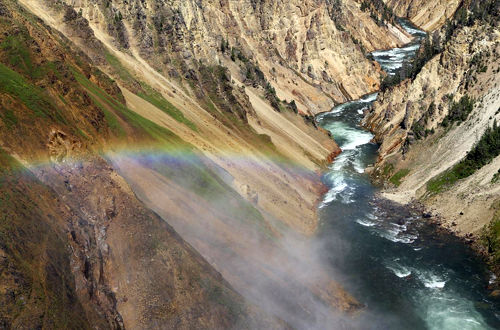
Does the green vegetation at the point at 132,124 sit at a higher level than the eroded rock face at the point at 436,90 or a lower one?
lower

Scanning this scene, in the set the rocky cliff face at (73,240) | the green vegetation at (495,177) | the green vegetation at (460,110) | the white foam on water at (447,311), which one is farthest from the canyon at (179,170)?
the white foam on water at (447,311)

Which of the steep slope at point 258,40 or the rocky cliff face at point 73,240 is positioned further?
the steep slope at point 258,40

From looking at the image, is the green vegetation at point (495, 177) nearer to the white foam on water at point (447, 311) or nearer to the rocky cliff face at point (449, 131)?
the rocky cliff face at point (449, 131)

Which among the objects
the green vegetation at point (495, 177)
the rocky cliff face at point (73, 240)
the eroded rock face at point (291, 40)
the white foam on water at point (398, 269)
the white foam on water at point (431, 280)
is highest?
the green vegetation at point (495, 177)

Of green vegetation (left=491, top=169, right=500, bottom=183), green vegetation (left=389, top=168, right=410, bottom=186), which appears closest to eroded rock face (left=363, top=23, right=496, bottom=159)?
green vegetation (left=389, top=168, right=410, bottom=186)

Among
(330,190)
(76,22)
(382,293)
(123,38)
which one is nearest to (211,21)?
(123,38)

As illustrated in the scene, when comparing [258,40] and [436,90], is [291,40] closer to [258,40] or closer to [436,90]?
[258,40]

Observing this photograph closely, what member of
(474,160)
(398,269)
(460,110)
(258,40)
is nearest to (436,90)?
(460,110)
